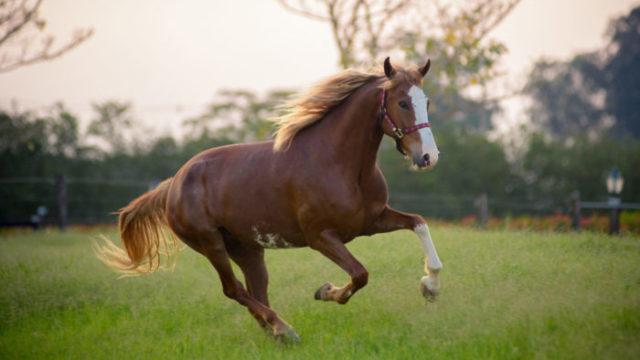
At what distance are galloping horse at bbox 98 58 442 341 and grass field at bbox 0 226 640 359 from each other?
45 cm

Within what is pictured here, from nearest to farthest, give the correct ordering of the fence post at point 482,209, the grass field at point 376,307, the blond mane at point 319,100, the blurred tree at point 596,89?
1. the grass field at point 376,307
2. the blond mane at point 319,100
3. the fence post at point 482,209
4. the blurred tree at point 596,89

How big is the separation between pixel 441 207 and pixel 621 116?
101ft

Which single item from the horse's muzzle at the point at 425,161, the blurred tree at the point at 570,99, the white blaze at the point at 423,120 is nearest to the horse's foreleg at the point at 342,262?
the horse's muzzle at the point at 425,161

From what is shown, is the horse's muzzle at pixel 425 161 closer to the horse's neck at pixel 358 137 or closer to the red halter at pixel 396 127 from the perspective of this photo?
the red halter at pixel 396 127

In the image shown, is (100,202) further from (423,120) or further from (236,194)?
(423,120)

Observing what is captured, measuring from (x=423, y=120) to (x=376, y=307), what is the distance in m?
2.24

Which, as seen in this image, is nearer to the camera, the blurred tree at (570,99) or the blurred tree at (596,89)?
the blurred tree at (596,89)

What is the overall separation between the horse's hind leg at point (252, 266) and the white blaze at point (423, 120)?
252 centimetres

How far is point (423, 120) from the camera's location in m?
4.90

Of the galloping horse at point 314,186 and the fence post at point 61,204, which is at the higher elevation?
the galloping horse at point 314,186

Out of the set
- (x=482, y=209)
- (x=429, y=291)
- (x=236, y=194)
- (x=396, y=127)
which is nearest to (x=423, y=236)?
(x=429, y=291)

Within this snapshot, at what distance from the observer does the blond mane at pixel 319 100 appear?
5582mm

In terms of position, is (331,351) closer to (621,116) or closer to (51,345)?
(51,345)

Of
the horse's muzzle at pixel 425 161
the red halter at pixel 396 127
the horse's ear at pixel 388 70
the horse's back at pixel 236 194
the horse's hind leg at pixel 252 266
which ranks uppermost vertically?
the horse's ear at pixel 388 70
